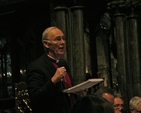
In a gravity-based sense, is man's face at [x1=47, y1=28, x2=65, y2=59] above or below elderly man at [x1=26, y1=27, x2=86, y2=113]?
above

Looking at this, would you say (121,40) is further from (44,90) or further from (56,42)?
(44,90)

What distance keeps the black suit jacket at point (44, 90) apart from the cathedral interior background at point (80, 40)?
503cm

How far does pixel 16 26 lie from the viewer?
15.1 m

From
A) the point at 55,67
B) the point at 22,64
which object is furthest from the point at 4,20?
the point at 55,67

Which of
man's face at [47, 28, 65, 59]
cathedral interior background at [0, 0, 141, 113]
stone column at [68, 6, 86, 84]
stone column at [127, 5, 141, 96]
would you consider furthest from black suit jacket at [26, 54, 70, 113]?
stone column at [127, 5, 141, 96]

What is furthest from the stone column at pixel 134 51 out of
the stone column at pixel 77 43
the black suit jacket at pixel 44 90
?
the black suit jacket at pixel 44 90

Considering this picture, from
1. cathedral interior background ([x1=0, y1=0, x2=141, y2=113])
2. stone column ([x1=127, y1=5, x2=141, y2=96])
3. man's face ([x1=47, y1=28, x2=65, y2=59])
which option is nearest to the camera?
man's face ([x1=47, y1=28, x2=65, y2=59])

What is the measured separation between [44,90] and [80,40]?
22.6 feet

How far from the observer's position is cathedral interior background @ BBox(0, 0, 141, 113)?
1095 centimetres

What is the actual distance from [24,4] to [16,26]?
175 centimetres

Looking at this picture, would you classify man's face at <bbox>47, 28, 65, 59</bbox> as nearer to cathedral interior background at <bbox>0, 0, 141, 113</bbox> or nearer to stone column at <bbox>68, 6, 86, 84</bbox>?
cathedral interior background at <bbox>0, 0, 141, 113</bbox>

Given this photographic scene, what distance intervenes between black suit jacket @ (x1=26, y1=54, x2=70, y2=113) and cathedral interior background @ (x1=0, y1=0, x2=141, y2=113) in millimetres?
5033

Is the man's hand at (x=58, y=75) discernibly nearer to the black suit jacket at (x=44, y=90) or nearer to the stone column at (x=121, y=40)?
the black suit jacket at (x=44, y=90)

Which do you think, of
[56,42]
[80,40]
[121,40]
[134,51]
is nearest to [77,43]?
[80,40]
